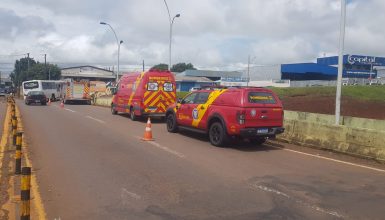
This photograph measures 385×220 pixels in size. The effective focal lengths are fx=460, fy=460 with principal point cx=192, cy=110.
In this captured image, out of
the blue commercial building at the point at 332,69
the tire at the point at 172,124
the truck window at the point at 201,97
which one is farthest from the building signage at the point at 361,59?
the truck window at the point at 201,97

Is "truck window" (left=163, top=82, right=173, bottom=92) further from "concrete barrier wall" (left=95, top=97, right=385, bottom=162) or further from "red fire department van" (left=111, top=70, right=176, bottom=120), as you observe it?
"concrete barrier wall" (left=95, top=97, right=385, bottom=162)

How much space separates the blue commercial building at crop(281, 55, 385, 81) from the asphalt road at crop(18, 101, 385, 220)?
8051 cm

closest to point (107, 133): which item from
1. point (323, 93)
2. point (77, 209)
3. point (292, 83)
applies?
point (77, 209)

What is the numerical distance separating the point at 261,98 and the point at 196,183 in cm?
549

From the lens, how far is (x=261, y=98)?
→ 13.1 m

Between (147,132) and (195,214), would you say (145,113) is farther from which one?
(195,214)

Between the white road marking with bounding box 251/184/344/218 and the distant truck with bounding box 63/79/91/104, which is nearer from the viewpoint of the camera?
the white road marking with bounding box 251/184/344/218

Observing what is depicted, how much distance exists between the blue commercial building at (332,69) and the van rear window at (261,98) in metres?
78.9

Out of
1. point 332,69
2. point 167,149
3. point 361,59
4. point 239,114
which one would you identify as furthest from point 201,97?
point 361,59

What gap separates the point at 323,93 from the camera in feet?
154

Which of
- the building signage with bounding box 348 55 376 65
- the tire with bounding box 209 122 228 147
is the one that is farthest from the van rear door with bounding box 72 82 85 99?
the building signage with bounding box 348 55 376 65

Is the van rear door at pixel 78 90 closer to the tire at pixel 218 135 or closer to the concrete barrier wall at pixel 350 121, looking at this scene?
the concrete barrier wall at pixel 350 121

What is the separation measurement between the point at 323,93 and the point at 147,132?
35.9m

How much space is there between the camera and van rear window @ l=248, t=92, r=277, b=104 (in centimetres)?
1288
